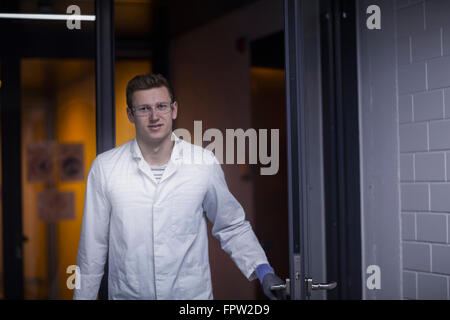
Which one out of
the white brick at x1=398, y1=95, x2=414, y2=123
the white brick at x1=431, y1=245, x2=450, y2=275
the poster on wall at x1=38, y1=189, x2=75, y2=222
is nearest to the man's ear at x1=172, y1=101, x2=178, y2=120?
the poster on wall at x1=38, y1=189, x2=75, y2=222

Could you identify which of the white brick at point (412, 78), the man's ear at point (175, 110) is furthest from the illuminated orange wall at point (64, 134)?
the white brick at point (412, 78)

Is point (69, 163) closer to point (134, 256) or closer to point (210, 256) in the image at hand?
point (134, 256)

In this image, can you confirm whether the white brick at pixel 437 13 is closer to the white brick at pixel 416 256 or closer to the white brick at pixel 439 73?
the white brick at pixel 439 73

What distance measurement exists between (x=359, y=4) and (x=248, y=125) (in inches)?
39.9

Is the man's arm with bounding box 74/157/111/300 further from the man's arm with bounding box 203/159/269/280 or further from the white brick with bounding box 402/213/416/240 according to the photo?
the white brick with bounding box 402/213/416/240

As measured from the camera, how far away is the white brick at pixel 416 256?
9.59 ft

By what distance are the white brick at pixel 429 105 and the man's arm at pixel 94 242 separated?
65.2 inches

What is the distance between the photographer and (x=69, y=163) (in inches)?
109

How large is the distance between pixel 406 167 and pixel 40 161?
76.4 inches

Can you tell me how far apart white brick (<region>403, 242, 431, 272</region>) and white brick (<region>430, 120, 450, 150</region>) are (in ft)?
1.72

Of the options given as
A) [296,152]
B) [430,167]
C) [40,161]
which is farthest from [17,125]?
[430,167]

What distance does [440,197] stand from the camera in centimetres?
285

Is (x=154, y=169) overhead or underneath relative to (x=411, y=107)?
underneath
